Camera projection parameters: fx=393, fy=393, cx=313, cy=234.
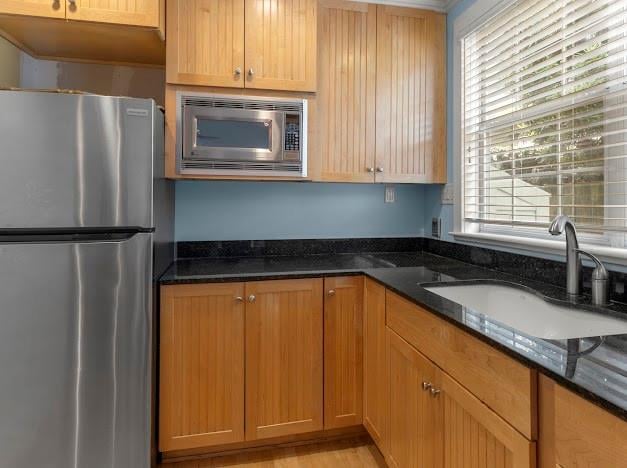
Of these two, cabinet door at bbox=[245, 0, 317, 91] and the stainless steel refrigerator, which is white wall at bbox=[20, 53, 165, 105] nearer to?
cabinet door at bbox=[245, 0, 317, 91]

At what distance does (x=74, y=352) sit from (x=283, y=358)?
85 centimetres

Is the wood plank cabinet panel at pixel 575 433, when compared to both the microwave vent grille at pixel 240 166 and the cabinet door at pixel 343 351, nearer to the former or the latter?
the cabinet door at pixel 343 351

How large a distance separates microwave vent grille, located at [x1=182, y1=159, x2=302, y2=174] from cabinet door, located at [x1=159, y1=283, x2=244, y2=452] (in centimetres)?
58

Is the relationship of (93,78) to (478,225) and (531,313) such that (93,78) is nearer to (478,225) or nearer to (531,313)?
(478,225)

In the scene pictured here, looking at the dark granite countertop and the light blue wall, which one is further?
the light blue wall

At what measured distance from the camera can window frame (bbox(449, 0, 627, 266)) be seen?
56.8 inches

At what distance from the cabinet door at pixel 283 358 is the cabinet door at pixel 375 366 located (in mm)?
223

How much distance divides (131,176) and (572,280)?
1659 mm

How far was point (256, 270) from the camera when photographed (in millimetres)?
1903

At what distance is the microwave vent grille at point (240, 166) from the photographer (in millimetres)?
1902

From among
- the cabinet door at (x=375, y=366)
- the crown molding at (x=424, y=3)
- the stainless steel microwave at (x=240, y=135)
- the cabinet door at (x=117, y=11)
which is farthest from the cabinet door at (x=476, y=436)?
the crown molding at (x=424, y=3)

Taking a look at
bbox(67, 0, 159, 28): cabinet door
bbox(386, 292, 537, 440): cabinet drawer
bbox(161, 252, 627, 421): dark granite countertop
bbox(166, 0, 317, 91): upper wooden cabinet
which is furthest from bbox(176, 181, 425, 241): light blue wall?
bbox(386, 292, 537, 440): cabinet drawer

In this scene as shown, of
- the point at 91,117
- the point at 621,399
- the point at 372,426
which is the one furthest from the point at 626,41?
the point at 91,117

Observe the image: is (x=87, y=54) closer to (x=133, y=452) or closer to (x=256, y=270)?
(x=256, y=270)
